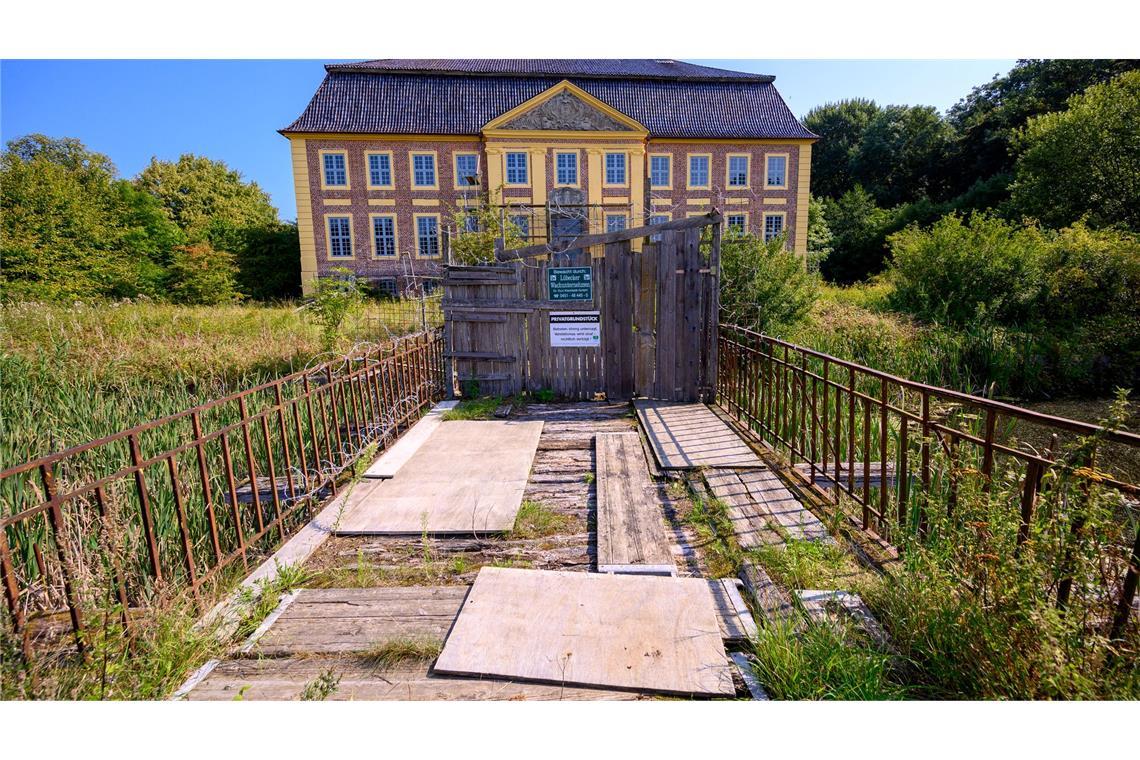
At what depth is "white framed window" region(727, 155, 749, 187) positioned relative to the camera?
30.0 m

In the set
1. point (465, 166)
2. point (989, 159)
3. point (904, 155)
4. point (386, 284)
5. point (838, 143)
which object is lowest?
point (386, 284)

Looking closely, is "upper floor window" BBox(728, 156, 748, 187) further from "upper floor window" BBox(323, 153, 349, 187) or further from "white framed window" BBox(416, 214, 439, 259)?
"upper floor window" BBox(323, 153, 349, 187)

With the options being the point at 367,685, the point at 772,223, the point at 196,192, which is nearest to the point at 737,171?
the point at 772,223

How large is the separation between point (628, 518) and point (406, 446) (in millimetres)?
2791

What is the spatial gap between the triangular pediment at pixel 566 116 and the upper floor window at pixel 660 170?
2.11m

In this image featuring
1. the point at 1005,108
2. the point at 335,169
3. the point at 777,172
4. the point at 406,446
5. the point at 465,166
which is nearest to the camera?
the point at 406,446

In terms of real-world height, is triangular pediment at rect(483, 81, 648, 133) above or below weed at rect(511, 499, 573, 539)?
above

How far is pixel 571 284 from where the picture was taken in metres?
7.95

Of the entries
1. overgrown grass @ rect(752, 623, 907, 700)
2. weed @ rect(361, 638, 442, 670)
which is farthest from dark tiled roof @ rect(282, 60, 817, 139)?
overgrown grass @ rect(752, 623, 907, 700)

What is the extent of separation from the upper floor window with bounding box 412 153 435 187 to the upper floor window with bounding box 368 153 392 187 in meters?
1.22

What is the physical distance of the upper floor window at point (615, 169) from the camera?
1134 inches

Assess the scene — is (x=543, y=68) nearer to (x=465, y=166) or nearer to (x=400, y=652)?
(x=465, y=166)

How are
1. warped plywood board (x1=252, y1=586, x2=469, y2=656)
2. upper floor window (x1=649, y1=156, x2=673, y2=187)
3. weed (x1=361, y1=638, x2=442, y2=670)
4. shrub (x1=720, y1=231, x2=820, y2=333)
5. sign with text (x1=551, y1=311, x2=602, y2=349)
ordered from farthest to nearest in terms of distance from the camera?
upper floor window (x1=649, y1=156, x2=673, y2=187) < shrub (x1=720, y1=231, x2=820, y2=333) < sign with text (x1=551, y1=311, x2=602, y2=349) < warped plywood board (x1=252, y1=586, x2=469, y2=656) < weed (x1=361, y1=638, x2=442, y2=670)

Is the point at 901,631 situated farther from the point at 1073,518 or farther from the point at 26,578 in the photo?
the point at 26,578
